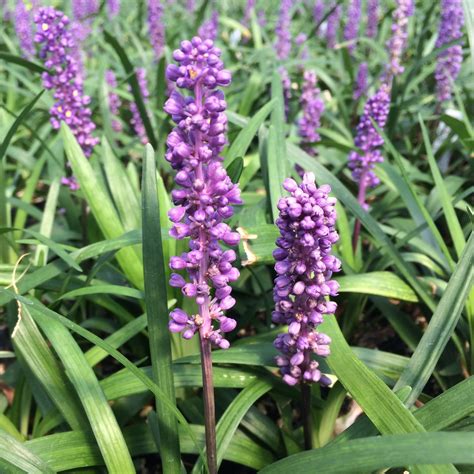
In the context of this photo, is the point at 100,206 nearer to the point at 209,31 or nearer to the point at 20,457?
the point at 20,457

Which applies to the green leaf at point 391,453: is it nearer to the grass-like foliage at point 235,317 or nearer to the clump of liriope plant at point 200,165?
the grass-like foliage at point 235,317

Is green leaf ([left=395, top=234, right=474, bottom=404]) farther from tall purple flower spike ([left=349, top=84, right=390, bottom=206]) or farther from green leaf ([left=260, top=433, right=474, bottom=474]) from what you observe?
tall purple flower spike ([left=349, top=84, right=390, bottom=206])

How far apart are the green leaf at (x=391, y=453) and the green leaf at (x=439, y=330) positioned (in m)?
0.70

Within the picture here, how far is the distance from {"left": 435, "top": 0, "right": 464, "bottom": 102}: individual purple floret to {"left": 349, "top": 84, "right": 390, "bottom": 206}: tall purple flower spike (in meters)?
2.14

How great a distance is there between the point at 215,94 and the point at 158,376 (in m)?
1.12

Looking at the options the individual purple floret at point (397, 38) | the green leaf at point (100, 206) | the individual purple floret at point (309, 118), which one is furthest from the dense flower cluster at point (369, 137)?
the individual purple floret at point (397, 38)

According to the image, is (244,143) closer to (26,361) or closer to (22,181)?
(26,361)

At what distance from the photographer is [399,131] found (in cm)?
639

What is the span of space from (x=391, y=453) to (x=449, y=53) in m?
5.15

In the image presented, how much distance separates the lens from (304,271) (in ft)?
6.90

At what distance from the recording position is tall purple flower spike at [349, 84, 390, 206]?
12.7 ft

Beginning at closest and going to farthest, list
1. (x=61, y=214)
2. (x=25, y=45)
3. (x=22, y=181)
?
(x=61, y=214), (x=22, y=181), (x=25, y=45)

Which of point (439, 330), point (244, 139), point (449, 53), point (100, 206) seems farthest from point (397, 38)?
point (439, 330)

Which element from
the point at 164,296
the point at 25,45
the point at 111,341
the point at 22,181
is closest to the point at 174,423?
the point at 164,296
